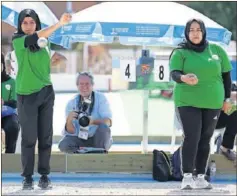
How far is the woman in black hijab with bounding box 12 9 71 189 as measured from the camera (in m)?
5.43

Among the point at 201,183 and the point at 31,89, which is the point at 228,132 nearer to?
the point at 201,183

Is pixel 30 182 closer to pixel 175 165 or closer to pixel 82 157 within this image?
pixel 82 157

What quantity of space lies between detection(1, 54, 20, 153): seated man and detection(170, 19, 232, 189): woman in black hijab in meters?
2.18

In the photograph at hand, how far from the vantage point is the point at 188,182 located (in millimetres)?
5570

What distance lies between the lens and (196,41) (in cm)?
550

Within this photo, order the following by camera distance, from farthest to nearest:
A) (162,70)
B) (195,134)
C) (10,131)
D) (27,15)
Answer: (162,70) < (10,131) < (195,134) < (27,15)

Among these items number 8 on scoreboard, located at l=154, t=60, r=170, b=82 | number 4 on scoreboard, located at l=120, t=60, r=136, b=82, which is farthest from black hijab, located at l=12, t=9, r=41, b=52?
number 8 on scoreboard, located at l=154, t=60, r=170, b=82

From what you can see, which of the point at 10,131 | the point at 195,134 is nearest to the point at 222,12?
the point at 10,131

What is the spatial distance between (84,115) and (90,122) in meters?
0.10

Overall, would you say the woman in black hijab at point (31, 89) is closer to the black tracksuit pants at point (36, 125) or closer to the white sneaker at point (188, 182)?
the black tracksuit pants at point (36, 125)

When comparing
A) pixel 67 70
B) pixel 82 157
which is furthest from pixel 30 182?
pixel 67 70

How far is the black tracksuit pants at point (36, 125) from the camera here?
215 inches

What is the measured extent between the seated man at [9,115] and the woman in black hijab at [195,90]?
2176 mm

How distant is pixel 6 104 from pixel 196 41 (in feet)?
8.25
